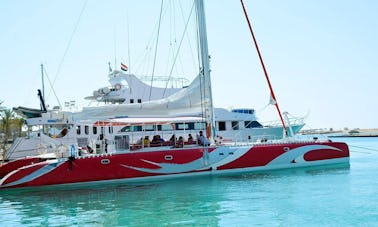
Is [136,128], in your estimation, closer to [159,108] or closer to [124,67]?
[159,108]

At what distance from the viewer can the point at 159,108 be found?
19.1m

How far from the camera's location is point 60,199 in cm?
1432

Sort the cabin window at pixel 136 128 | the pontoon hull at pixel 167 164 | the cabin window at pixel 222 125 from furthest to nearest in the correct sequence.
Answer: the cabin window at pixel 222 125 < the cabin window at pixel 136 128 < the pontoon hull at pixel 167 164

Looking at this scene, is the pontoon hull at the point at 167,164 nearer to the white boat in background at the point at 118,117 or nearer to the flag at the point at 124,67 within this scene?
the white boat in background at the point at 118,117

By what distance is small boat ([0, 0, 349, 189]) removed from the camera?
16719 millimetres

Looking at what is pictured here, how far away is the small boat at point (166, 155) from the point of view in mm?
16719

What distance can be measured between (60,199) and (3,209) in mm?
1970

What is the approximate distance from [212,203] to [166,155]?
223 inches

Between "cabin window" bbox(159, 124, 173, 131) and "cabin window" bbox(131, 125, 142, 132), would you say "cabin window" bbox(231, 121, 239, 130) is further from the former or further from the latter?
"cabin window" bbox(131, 125, 142, 132)

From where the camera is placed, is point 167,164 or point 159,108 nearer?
point 167,164

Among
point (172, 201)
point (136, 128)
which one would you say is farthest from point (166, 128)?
Answer: point (172, 201)

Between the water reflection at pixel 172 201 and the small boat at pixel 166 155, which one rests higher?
the small boat at pixel 166 155

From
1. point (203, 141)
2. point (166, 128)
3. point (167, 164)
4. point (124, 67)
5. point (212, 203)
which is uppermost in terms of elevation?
point (124, 67)

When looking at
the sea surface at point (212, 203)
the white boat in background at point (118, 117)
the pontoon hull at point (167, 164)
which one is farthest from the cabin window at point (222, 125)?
the sea surface at point (212, 203)
